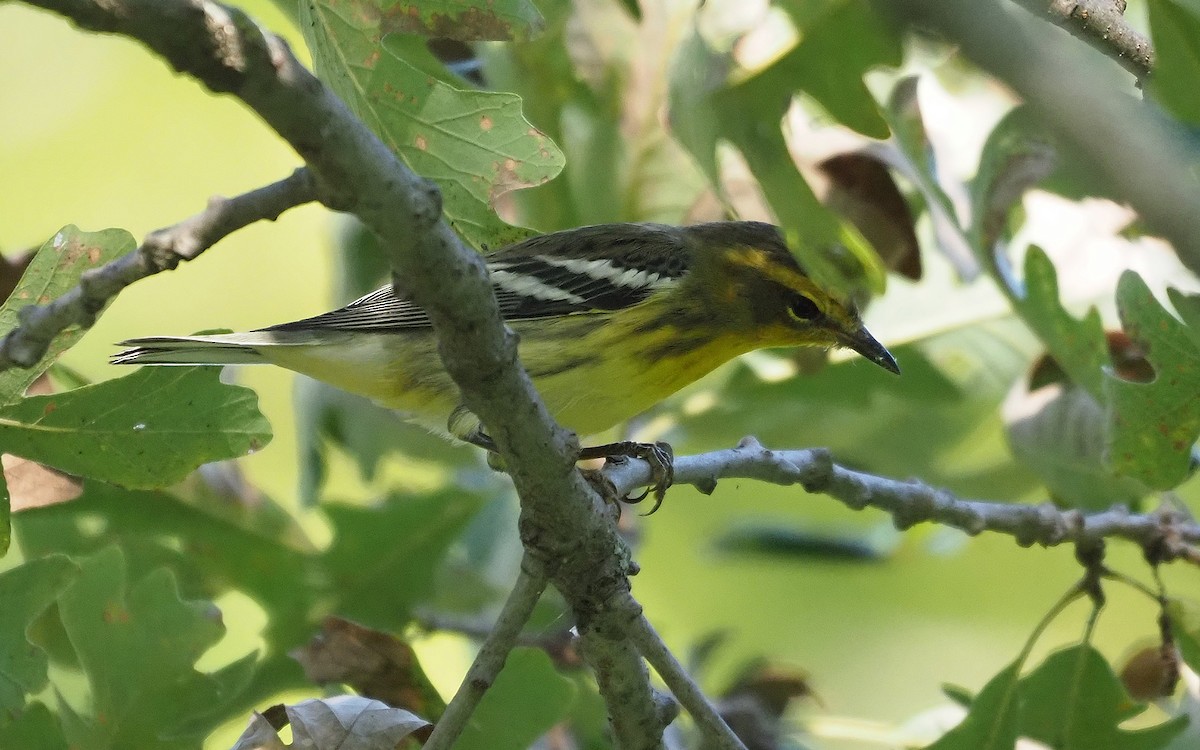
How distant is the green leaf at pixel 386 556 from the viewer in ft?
11.4

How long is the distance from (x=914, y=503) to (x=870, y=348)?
0.91m

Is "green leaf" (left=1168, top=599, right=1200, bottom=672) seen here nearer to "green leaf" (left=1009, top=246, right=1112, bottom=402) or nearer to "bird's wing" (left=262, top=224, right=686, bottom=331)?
"green leaf" (left=1009, top=246, right=1112, bottom=402)

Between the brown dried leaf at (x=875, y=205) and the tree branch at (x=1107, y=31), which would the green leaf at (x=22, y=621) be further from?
the brown dried leaf at (x=875, y=205)

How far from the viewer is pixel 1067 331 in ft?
9.70

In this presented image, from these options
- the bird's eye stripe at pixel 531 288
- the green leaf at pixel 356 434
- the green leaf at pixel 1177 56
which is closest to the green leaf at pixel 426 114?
the green leaf at pixel 1177 56

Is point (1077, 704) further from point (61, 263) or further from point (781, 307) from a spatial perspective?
point (61, 263)

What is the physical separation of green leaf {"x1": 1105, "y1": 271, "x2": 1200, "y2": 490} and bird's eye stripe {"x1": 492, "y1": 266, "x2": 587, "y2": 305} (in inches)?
54.5

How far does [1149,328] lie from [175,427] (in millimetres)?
1823

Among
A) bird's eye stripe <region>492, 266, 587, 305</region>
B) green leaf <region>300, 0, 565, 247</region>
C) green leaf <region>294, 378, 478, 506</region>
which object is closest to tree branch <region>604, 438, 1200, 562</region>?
green leaf <region>300, 0, 565, 247</region>

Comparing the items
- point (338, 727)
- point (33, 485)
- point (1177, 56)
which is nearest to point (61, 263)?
point (33, 485)

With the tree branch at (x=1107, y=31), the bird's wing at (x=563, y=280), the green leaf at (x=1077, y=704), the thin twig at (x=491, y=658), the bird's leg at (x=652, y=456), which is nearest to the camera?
the tree branch at (x=1107, y=31)

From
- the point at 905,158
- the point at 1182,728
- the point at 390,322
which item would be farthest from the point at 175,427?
the point at 1182,728

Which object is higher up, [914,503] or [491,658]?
[914,503]

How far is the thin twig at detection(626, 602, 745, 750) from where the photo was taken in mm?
2035
